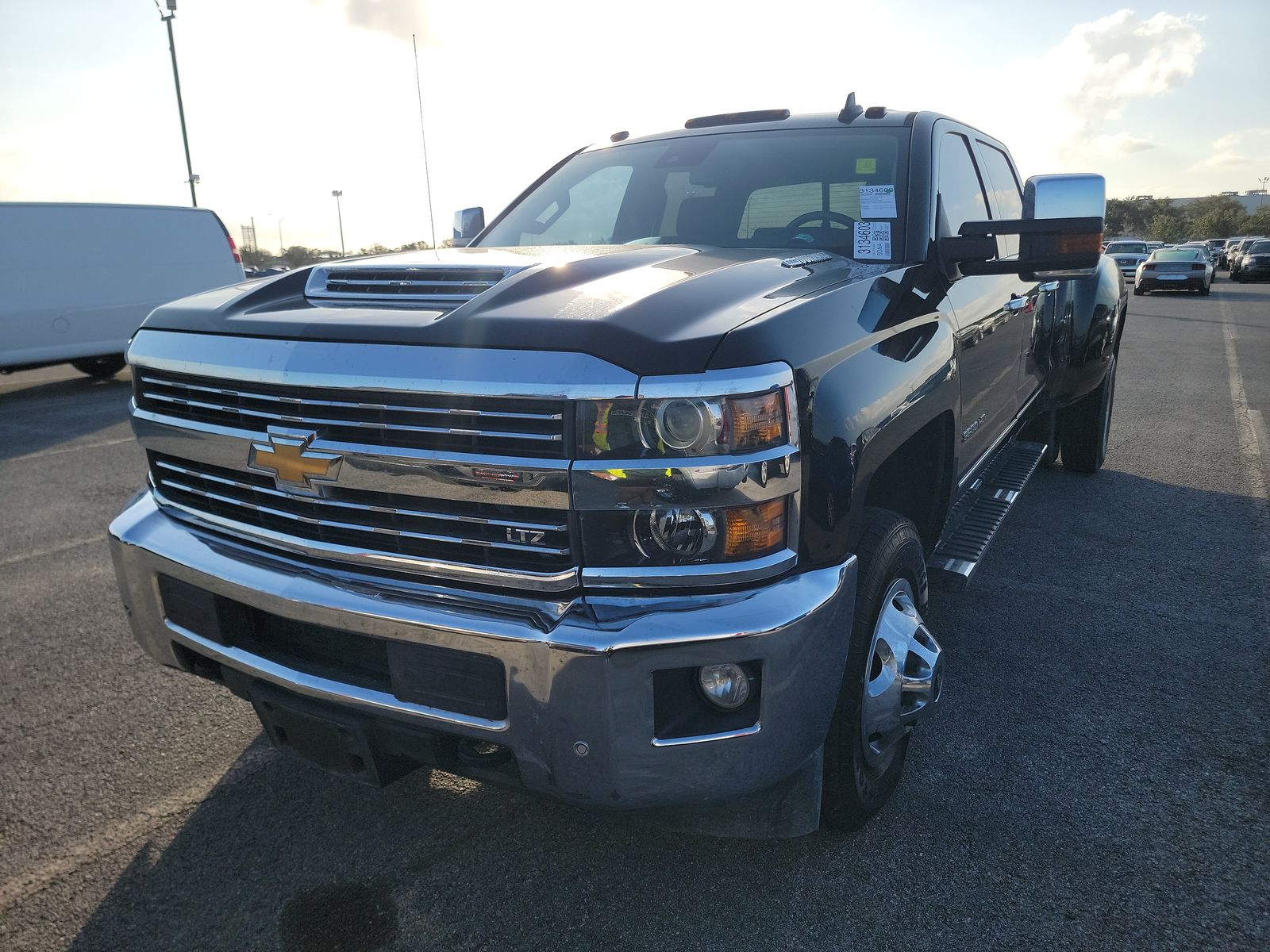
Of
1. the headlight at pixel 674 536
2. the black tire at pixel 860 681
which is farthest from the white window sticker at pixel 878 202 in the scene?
the headlight at pixel 674 536

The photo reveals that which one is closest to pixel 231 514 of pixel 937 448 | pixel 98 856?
pixel 98 856

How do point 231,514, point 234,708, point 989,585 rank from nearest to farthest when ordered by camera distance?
point 231,514
point 234,708
point 989,585

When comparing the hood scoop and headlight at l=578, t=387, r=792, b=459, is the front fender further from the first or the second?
the hood scoop

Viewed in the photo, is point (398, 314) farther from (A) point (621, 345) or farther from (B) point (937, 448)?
(B) point (937, 448)

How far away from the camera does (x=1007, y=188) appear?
4348 mm

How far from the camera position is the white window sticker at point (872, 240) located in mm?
2711

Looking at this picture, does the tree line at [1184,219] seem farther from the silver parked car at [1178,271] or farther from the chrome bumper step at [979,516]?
the chrome bumper step at [979,516]

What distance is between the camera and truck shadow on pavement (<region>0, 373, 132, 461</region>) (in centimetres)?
779

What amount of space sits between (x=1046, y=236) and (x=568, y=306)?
57.2 inches

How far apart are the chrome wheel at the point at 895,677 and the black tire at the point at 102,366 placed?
1134 cm

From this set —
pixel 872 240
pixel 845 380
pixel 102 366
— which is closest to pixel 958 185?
pixel 872 240

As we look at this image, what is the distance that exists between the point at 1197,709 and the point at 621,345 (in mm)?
2438

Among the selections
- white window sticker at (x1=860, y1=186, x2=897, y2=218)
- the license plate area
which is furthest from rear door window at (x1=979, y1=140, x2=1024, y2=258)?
the license plate area

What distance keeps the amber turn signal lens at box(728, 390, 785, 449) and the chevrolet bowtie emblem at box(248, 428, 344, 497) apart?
821 millimetres
